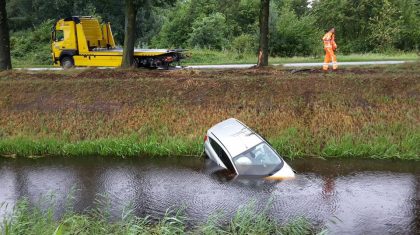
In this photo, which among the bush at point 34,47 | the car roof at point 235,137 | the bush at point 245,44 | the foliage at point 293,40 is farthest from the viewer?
the foliage at point 293,40

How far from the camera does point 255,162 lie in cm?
1223

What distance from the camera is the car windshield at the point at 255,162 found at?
12.2m

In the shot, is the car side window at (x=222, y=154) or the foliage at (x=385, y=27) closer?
the car side window at (x=222, y=154)

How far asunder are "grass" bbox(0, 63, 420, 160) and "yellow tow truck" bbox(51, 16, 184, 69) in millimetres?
4285

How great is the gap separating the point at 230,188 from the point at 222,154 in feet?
4.31

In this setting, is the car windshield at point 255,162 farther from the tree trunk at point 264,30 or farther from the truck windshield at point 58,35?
the truck windshield at point 58,35

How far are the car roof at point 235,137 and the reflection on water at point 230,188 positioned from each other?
0.73 metres

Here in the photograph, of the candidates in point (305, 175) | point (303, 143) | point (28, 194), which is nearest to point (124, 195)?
point (28, 194)

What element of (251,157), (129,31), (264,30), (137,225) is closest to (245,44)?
(264,30)

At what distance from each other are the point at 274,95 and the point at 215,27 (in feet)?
78.6

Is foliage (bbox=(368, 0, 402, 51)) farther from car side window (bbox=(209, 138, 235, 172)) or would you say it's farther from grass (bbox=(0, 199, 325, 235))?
grass (bbox=(0, 199, 325, 235))

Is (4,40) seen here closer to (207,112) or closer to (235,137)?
(207,112)

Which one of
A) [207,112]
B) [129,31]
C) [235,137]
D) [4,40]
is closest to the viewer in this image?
[235,137]

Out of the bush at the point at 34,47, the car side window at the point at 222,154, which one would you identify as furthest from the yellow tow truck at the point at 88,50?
the car side window at the point at 222,154
